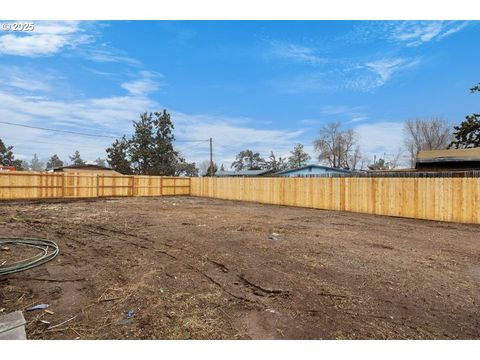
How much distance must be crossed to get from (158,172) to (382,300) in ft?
119

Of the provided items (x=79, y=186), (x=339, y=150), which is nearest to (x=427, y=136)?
(x=339, y=150)

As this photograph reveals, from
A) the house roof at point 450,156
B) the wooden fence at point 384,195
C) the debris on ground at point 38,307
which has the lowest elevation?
the debris on ground at point 38,307

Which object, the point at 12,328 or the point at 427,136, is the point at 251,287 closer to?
the point at 12,328

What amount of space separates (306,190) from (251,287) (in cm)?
1145

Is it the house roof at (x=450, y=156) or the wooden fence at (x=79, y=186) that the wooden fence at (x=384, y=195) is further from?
the wooden fence at (x=79, y=186)

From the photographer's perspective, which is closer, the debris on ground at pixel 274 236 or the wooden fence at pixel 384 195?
the debris on ground at pixel 274 236

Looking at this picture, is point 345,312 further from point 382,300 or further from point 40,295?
point 40,295

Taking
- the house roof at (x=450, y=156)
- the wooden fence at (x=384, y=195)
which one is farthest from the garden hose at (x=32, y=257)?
the house roof at (x=450, y=156)

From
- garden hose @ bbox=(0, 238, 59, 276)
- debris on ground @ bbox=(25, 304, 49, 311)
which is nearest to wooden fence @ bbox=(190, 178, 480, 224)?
garden hose @ bbox=(0, 238, 59, 276)

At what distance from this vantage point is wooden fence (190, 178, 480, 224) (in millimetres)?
9281

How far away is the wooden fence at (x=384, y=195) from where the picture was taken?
365 inches

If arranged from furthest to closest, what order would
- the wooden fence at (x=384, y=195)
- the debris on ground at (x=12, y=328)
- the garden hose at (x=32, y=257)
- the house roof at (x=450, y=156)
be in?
the house roof at (x=450, y=156)
the wooden fence at (x=384, y=195)
the garden hose at (x=32, y=257)
the debris on ground at (x=12, y=328)

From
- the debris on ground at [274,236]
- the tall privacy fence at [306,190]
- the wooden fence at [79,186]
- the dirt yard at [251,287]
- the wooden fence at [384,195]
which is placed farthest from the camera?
the wooden fence at [79,186]

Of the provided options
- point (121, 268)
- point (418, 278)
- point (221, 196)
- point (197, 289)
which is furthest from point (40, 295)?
point (221, 196)
